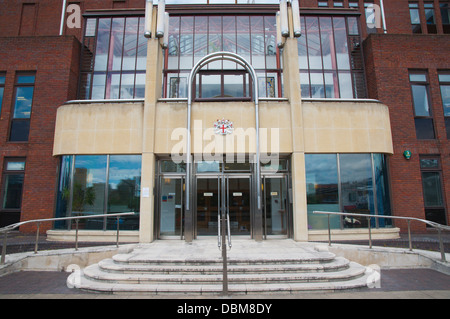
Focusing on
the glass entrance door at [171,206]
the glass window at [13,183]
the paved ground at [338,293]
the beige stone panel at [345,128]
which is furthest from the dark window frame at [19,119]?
the beige stone panel at [345,128]

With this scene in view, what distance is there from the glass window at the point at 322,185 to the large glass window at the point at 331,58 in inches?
158

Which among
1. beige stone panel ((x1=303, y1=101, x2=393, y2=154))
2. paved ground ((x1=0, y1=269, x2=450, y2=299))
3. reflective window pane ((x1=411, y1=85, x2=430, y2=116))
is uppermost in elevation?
reflective window pane ((x1=411, y1=85, x2=430, y2=116))

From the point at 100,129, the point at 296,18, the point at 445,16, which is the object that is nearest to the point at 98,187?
the point at 100,129

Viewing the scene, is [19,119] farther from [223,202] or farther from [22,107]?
[223,202]

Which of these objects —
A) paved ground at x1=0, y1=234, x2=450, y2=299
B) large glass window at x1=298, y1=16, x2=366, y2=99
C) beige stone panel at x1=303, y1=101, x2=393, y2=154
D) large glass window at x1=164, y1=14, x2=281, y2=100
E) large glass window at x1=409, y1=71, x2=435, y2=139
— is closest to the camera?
paved ground at x1=0, y1=234, x2=450, y2=299

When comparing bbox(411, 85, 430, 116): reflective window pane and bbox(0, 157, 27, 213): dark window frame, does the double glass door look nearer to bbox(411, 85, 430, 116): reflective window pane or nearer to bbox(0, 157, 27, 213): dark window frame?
bbox(0, 157, 27, 213): dark window frame

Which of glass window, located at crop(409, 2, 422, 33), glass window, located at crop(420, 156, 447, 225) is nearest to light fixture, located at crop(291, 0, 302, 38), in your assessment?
glass window, located at crop(420, 156, 447, 225)

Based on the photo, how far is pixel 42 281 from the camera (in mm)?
6383

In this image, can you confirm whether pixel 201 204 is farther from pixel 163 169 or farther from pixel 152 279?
pixel 152 279

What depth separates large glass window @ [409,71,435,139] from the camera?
11.8 meters

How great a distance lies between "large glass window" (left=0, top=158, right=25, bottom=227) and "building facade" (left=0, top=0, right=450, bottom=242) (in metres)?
0.04

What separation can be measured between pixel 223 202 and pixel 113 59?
8.85 m
